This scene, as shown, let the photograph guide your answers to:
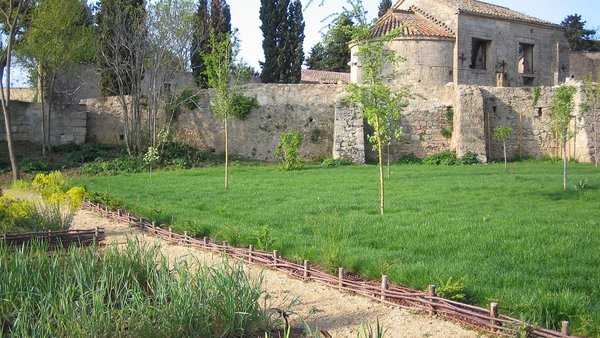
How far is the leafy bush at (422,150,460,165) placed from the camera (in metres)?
20.9

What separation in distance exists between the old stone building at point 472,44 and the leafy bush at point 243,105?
15.9ft

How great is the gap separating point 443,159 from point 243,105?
7.96m

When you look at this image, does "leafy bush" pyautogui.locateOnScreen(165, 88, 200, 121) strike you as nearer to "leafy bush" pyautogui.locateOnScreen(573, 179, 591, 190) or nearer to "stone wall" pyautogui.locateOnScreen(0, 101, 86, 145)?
"stone wall" pyautogui.locateOnScreen(0, 101, 86, 145)

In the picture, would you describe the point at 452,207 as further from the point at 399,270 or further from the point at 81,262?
the point at 81,262

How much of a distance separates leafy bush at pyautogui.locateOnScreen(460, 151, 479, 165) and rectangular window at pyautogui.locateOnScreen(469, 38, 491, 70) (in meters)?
7.37

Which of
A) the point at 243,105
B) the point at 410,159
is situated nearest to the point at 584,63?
the point at 410,159

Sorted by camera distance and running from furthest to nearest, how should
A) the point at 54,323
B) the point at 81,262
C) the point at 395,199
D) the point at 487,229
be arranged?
the point at 395,199 < the point at 487,229 < the point at 81,262 < the point at 54,323

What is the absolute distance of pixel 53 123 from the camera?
22.0 m

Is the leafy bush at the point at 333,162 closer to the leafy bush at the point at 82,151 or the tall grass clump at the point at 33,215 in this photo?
the leafy bush at the point at 82,151

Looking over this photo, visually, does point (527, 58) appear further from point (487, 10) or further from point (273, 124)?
point (273, 124)

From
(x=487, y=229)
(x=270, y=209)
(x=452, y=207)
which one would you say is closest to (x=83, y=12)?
(x=270, y=209)

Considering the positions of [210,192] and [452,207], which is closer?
[452,207]

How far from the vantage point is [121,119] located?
22969 millimetres

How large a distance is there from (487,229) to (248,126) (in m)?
16.0
